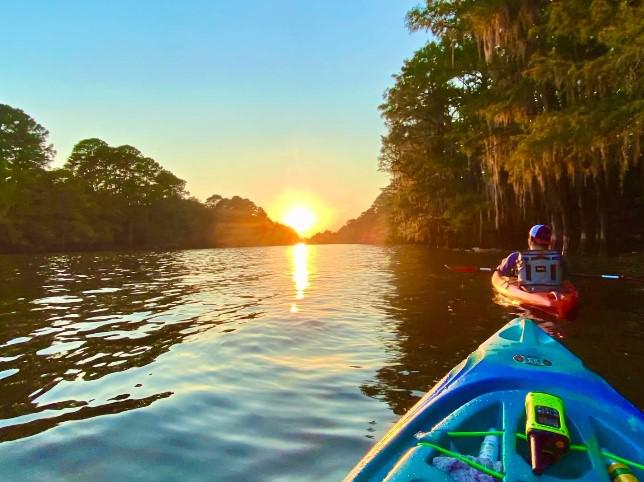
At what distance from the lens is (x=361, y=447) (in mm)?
3707

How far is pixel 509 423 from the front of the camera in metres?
2.70

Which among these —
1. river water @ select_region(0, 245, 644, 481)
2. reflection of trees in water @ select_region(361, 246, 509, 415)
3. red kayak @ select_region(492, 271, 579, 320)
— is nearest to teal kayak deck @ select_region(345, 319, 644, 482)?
river water @ select_region(0, 245, 644, 481)

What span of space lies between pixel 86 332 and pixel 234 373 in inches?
151

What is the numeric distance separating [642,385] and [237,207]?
115 m

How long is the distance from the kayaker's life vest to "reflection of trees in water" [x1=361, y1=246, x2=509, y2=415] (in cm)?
95

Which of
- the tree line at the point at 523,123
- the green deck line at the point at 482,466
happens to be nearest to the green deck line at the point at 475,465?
the green deck line at the point at 482,466

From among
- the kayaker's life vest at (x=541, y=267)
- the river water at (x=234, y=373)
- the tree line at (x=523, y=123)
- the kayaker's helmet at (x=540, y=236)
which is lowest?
the river water at (x=234, y=373)

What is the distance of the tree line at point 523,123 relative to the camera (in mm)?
14117

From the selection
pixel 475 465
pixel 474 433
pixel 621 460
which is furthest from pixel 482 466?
pixel 621 460

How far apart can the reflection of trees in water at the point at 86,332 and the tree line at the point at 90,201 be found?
3736 centimetres

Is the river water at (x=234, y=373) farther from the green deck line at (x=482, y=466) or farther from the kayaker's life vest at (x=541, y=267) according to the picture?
the green deck line at (x=482, y=466)

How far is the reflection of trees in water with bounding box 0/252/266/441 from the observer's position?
15.9 feet

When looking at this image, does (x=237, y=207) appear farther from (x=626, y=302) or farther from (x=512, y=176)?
(x=626, y=302)

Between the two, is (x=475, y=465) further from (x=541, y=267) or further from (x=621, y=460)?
(x=541, y=267)
